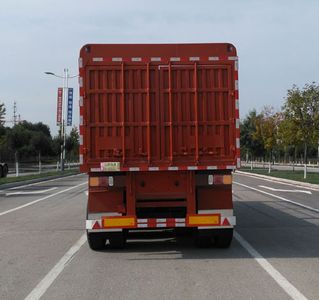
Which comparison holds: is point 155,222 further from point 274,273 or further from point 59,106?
point 59,106

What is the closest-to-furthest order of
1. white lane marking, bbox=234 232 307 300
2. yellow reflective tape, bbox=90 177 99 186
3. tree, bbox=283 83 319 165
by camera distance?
white lane marking, bbox=234 232 307 300, yellow reflective tape, bbox=90 177 99 186, tree, bbox=283 83 319 165

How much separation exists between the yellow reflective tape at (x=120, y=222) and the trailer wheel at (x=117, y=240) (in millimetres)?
382

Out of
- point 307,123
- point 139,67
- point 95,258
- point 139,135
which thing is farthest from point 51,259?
point 307,123

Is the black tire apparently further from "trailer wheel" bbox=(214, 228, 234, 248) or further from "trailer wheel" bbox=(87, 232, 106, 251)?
"trailer wheel" bbox=(87, 232, 106, 251)

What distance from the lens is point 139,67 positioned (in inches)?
364

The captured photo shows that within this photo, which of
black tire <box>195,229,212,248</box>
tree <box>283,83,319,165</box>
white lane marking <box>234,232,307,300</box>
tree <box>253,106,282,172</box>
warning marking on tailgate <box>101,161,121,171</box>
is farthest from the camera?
tree <box>253,106,282,172</box>

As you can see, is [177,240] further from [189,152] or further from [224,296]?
[224,296]

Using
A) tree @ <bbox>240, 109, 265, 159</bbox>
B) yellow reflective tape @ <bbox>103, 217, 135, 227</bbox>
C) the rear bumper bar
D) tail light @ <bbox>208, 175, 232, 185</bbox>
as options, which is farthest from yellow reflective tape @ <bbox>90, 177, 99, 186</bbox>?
tree @ <bbox>240, 109, 265, 159</bbox>

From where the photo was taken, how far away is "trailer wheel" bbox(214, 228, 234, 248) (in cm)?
945

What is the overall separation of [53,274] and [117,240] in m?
2.03

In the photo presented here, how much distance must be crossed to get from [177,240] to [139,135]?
2.80 m

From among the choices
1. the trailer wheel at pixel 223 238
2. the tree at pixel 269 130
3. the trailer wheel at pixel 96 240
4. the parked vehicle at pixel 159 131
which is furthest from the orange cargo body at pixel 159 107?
the tree at pixel 269 130

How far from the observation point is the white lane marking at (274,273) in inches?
258

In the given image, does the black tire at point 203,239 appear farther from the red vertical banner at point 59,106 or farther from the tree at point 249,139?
the tree at point 249,139
